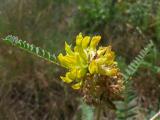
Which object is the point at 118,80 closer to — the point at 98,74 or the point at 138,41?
the point at 98,74

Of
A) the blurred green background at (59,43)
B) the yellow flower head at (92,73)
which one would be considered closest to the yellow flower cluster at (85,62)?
the yellow flower head at (92,73)

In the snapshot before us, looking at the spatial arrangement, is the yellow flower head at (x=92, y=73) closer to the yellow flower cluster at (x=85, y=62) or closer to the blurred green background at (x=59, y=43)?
the yellow flower cluster at (x=85, y=62)

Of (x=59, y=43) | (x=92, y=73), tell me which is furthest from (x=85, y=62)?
(x=59, y=43)

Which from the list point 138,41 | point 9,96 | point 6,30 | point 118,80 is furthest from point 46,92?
point 118,80

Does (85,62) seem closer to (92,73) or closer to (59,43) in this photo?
(92,73)

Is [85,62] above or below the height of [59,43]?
below

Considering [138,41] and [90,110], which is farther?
[138,41]

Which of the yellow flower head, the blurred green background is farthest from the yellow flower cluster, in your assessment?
the blurred green background
